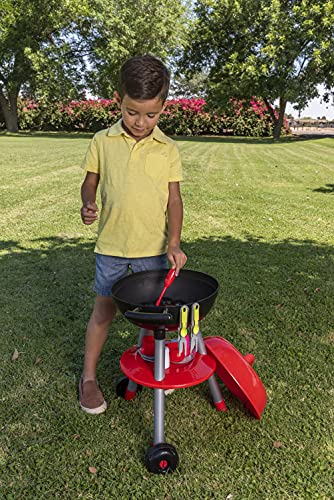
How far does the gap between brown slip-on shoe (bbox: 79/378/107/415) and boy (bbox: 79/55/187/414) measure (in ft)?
1.68

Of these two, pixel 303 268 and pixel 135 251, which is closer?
pixel 135 251

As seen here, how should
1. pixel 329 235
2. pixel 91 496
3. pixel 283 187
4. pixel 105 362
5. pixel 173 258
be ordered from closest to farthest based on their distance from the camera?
1. pixel 91 496
2. pixel 173 258
3. pixel 105 362
4. pixel 329 235
5. pixel 283 187

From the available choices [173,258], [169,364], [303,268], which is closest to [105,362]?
[169,364]

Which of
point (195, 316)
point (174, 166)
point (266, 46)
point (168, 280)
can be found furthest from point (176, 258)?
point (266, 46)

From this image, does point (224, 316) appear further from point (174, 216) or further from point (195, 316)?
point (195, 316)

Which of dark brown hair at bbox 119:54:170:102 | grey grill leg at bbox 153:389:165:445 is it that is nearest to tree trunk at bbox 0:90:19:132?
dark brown hair at bbox 119:54:170:102

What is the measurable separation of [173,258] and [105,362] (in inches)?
41.2

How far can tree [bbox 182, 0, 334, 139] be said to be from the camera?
22.7 metres

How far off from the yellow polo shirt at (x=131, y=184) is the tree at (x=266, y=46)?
2254cm

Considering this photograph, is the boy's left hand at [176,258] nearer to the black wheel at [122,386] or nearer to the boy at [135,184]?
the boy at [135,184]

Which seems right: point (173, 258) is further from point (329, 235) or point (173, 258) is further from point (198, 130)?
point (198, 130)

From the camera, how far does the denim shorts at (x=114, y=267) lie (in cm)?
213

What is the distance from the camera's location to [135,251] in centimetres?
208

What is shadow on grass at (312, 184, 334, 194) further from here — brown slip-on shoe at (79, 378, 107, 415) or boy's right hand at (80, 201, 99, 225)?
boy's right hand at (80, 201, 99, 225)
